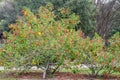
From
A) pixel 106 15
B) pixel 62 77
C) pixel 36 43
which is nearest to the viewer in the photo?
pixel 36 43

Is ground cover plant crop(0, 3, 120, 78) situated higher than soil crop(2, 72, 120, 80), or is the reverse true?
ground cover plant crop(0, 3, 120, 78)

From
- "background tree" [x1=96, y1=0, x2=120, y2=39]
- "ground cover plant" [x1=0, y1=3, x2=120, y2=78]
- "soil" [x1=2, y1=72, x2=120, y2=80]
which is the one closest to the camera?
"ground cover plant" [x1=0, y1=3, x2=120, y2=78]

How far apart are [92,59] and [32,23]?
2.51 m

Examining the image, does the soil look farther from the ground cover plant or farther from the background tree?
the background tree

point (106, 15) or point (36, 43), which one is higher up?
point (36, 43)

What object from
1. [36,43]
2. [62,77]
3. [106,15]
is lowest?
[62,77]

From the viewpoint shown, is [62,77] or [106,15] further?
[106,15]

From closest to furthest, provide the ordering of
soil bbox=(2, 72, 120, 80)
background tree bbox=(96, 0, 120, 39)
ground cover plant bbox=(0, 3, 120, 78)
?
ground cover plant bbox=(0, 3, 120, 78)
soil bbox=(2, 72, 120, 80)
background tree bbox=(96, 0, 120, 39)

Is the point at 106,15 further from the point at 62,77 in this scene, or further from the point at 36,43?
the point at 36,43

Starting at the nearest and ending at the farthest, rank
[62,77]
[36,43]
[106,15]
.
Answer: [36,43] < [62,77] < [106,15]

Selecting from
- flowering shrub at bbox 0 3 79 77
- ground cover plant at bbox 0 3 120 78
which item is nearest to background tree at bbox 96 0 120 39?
ground cover plant at bbox 0 3 120 78

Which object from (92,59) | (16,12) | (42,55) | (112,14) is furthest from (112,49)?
(112,14)

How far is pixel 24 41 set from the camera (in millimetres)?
10164

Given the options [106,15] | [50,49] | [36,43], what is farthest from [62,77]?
[106,15]
